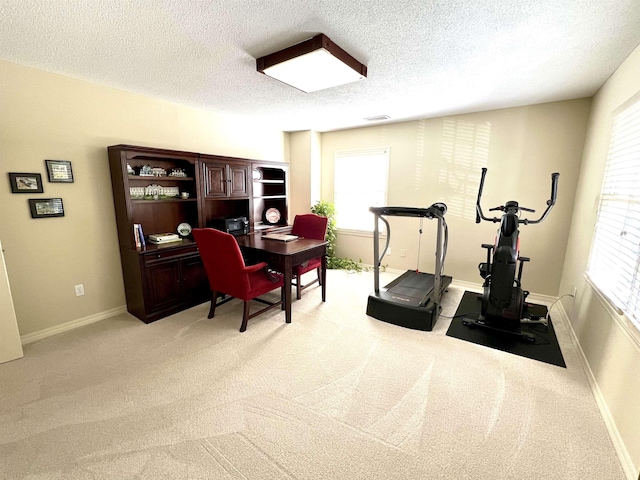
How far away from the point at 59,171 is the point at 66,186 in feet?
0.48

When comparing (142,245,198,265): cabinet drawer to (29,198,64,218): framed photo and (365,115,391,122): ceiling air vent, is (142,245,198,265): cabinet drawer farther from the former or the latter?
(365,115,391,122): ceiling air vent

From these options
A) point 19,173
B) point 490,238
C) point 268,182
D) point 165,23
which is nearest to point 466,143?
point 490,238

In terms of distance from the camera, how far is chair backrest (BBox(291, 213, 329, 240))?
3934 millimetres

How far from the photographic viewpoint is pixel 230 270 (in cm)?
276

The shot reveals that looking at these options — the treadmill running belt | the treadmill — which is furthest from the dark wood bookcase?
the treadmill running belt

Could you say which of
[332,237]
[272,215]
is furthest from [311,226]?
[332,237]

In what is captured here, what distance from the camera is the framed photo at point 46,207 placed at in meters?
2.53

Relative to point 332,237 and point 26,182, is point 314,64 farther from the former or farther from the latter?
point 332,237

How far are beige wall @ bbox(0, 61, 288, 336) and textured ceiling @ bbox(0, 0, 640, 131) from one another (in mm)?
220

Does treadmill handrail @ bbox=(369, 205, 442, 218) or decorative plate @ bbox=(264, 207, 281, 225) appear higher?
treadmill handrail @ bbox=(369, 205, 442, 218)

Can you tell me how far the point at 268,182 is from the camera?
4488 millimetres

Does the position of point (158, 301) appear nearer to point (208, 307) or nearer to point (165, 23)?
point (208, 307)

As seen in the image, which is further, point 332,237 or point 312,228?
point 332,237

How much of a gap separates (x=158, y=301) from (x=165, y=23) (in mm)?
2531
